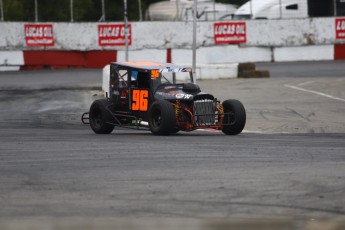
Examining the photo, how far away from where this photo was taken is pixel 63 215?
8766 millimetres

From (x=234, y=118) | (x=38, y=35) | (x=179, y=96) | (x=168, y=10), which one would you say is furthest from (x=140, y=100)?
(x=168, y=10)

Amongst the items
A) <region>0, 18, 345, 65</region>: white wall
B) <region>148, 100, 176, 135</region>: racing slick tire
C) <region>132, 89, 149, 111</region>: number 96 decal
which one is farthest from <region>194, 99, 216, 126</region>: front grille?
<region>0, 18, 345, 65</region>: white wall

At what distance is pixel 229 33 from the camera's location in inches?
1687

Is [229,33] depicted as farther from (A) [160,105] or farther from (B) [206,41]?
(A) [160,105]

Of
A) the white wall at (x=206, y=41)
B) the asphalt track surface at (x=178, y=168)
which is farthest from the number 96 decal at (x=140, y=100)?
the white wall at (x=206, y=41)

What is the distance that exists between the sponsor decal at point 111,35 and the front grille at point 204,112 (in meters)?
24.2

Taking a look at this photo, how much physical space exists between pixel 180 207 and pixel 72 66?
32663mm

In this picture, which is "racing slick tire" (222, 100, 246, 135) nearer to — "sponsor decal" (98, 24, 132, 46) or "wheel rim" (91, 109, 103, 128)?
"wheel rim" (91, 109, 103, 128)

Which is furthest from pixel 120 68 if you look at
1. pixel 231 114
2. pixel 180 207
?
pixel 180 207

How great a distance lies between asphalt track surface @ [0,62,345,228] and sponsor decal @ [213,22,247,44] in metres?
18.4

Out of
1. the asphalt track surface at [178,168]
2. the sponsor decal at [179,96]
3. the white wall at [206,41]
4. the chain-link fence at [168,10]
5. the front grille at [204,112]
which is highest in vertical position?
the chain-link fence at [168,10]

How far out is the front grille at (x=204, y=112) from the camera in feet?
57.8

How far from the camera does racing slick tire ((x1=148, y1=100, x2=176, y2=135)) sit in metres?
17.1

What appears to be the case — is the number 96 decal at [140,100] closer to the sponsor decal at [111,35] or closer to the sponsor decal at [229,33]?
the sponsor decal at [111,35]
